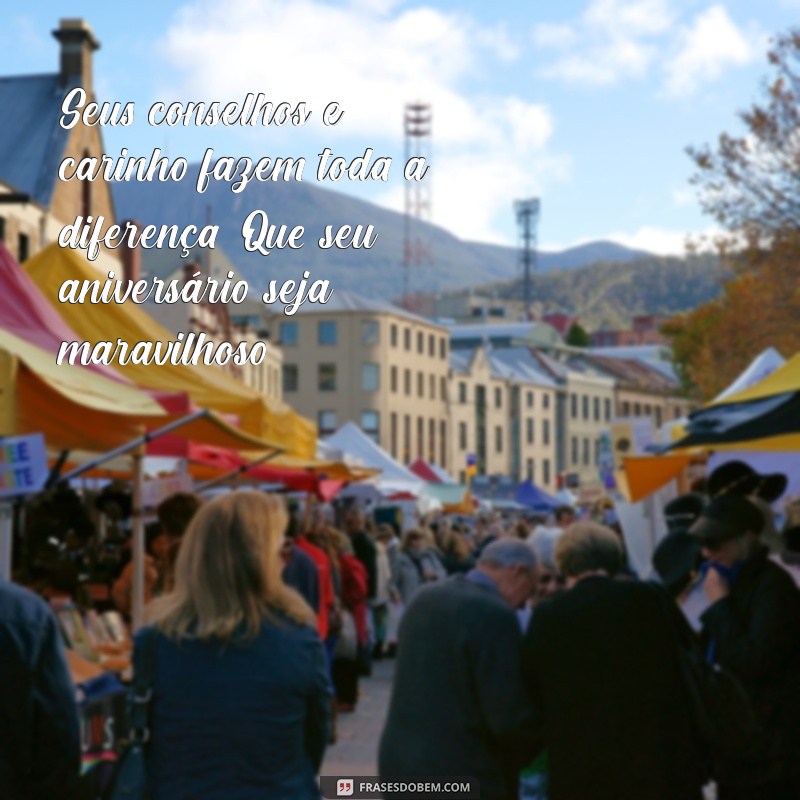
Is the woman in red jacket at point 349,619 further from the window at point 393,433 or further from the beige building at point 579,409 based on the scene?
the beige building at point 579,409

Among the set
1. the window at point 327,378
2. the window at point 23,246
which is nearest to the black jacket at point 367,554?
the window at point 23,246

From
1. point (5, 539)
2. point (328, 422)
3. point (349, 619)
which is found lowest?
point (349, 619)

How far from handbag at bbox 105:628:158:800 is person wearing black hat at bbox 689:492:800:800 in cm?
256

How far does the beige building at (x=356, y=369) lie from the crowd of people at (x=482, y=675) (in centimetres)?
9007

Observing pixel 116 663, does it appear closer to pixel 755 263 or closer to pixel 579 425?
pixel 755 263

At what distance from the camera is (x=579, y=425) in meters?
123

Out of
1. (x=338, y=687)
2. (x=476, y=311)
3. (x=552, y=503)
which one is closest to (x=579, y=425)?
(x=476, y=311)

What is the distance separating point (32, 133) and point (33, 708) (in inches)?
1652

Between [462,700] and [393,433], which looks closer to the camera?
[462,700]

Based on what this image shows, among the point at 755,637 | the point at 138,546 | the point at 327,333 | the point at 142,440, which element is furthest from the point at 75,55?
the point at 327,333

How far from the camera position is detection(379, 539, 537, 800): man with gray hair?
616cm

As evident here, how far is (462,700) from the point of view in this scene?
620 centimetres

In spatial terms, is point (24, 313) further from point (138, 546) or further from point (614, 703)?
point (614, 703)

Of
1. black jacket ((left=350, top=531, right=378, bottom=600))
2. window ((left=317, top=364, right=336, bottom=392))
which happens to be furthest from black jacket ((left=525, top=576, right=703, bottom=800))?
window ((left=317, top=364, right=336, bottom=392))
